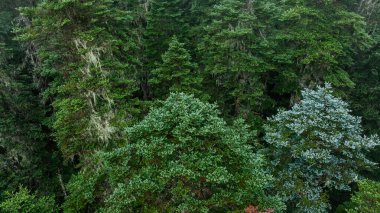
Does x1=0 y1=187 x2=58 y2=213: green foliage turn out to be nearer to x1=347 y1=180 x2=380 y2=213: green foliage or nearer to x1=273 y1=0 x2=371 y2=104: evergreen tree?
x1=347 y1=180 x2=380 y2=213: green foliage

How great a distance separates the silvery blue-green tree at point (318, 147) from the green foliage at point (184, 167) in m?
3.66

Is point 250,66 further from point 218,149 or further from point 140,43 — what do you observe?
point 218,149

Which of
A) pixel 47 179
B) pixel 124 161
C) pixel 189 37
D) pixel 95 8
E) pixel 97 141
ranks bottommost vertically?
pixel 47 179

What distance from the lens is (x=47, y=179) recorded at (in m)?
15.7

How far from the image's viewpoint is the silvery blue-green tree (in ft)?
39.2

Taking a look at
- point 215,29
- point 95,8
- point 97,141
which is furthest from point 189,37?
point 97,141

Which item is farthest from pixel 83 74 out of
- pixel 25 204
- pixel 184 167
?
pixel 184 167

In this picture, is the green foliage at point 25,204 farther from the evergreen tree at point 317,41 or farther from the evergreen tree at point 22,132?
the evergreen tree at point 317,41

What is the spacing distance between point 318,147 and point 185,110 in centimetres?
641

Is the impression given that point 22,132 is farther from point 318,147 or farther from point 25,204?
point 318,147

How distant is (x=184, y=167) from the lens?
8031mm

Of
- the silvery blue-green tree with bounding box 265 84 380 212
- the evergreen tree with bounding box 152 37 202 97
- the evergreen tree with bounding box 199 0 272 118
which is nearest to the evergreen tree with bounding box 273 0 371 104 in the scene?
the evergreen tree with bounding box 199 0 272 118

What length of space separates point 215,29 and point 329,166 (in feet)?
26.8

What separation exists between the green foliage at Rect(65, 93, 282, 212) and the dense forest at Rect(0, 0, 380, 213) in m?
0.04
